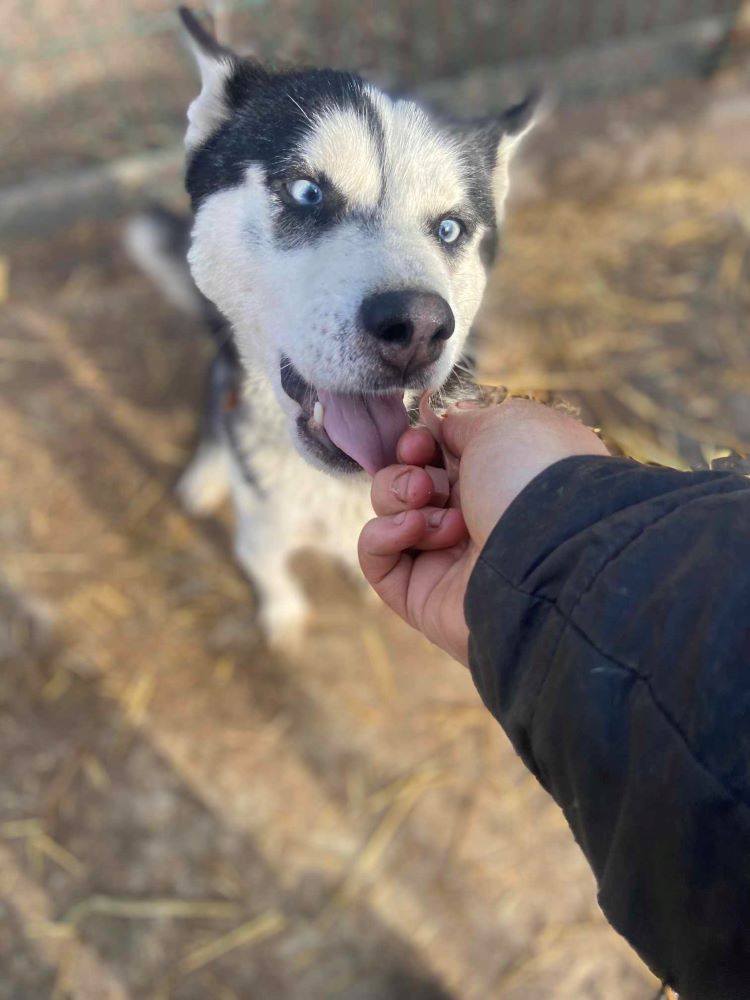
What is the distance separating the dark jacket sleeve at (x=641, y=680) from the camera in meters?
1.10

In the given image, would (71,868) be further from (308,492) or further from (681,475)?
(681,475)

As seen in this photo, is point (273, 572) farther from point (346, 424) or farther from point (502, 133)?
point (502, 133)

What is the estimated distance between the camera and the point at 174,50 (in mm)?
4176

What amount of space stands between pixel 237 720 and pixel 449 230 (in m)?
1.94

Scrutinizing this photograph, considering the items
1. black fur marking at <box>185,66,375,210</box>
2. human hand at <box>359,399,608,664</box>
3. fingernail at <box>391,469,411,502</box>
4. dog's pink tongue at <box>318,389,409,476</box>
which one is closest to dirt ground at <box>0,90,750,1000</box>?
human hand at <box>359,399,608,664</box>

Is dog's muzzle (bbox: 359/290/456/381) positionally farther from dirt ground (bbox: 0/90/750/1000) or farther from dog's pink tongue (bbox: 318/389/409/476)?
dirt ground (bbox: 0/90/750/1000)

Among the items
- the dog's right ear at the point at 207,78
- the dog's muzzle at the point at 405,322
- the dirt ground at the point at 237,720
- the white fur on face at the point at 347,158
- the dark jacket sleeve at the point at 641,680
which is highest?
the dog's right ear at the point at 207,78

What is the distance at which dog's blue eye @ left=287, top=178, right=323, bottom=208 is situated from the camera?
5.80 ft

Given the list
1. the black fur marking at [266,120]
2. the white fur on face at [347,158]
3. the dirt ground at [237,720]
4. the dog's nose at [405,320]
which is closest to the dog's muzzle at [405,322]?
the dog's nose at [405,320]

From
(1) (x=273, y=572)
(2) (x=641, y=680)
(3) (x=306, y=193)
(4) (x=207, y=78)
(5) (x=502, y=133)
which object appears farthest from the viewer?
(1) (x=273, y=572)

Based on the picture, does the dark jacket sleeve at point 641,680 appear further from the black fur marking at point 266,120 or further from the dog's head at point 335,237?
the black fur marking at point 266,120

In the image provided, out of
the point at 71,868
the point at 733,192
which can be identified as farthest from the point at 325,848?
the point at 733,192

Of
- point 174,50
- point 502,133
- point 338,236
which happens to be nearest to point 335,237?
point 338,236

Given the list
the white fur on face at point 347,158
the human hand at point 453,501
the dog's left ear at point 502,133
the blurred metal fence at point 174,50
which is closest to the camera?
the human hand at point 453,501
